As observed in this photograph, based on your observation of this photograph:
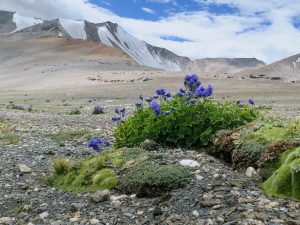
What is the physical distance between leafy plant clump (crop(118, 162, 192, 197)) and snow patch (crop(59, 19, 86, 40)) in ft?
591

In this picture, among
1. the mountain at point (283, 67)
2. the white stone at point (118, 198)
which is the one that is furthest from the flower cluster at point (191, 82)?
the mountain at point (283, 67)

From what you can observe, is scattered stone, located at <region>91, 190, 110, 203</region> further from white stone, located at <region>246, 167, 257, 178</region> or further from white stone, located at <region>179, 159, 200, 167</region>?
white stone, located at <region>246, 167, 257, 178</region>

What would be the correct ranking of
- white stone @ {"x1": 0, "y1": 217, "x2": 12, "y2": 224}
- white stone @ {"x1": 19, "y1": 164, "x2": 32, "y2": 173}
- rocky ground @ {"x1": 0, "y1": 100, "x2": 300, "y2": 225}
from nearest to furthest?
rocky ground @ {"x1": 0, "y1": 100, "x2": 300, "y2": 225} → white stone @ {"x1": 0, "y1": 217, "x2": 12, "y2": 224} → white stone @ {"x1": 19, "y1": 164, "x2": 32, "y2": 173}

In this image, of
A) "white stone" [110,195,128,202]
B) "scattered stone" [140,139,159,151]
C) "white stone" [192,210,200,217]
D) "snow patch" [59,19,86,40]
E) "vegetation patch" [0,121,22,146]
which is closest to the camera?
"white stone" [192,210,200,217]

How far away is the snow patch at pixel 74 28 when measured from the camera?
186625 millimetres

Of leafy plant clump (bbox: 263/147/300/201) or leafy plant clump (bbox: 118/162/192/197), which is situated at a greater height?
leafy plant clump (bbox: 263/147/300/201)

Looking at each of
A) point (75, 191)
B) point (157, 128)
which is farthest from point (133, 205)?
point (157, 128)

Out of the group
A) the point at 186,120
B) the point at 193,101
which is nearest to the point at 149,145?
the point at 186,120

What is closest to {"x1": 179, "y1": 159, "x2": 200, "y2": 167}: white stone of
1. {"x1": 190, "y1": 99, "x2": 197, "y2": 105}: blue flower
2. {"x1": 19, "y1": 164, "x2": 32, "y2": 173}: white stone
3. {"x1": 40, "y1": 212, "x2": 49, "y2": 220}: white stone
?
{"x1": 190, "y1": 99, "x2": 197, "y2": 105}: blue flower

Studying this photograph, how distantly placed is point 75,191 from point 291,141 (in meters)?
3.29

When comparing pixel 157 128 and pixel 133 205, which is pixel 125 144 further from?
pixel 133 205

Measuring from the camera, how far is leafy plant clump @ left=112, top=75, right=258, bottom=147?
393 inches

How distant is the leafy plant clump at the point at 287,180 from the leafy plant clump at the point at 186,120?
2704mm

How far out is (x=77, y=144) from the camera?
504 inches
